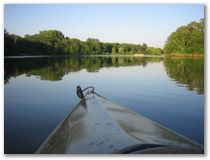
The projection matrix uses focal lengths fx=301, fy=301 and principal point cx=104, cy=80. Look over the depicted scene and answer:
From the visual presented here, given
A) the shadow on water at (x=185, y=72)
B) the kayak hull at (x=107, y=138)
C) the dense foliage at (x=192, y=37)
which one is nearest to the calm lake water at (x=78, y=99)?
the shadow on water at (x=185, y=72)

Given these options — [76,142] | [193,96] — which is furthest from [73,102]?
[76,142]

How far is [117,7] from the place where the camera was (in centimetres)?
356

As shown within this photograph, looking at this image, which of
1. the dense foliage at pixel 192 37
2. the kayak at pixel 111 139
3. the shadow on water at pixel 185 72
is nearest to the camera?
the kayak at pixel 111 139

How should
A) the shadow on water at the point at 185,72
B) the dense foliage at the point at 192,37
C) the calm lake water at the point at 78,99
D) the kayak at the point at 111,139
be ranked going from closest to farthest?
the kayak at the point at 111,139
the dense foliage at the point at 192,37
the calm lake water at the point at 78,99
the shadow on water at the point at 185,72

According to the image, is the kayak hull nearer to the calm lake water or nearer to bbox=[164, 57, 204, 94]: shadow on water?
the calm lake water

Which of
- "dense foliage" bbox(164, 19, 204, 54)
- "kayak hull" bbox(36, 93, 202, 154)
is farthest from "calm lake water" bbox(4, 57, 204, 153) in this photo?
"kayak hull" bbox(36, 93, 202, 154)

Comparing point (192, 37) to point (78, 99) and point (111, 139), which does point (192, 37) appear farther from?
point (111, 139)

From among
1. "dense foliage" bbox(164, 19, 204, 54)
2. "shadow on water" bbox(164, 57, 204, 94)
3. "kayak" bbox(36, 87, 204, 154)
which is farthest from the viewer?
"shadow on water" bbox(164, 57, 204, 94)

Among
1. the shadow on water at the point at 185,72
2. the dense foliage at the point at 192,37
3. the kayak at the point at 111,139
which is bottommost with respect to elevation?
the kayak at the point at 111,139

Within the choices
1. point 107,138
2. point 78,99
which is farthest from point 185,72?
point 107,138

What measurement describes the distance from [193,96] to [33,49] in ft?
11.7

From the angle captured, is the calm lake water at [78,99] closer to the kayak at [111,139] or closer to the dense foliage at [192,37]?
the dense foliage at [192,37]

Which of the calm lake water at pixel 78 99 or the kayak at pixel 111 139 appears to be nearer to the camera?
Result: the kayak at pixel 111 139

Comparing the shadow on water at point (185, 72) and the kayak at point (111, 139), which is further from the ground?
the shadow on water at point (185, 72)
